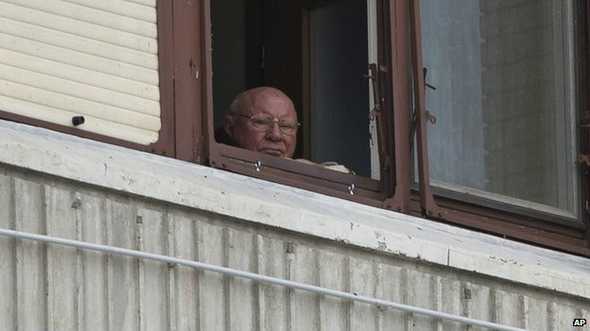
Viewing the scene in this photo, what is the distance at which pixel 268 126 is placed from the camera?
11.3 metres

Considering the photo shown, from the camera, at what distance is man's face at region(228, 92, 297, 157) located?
11.1 metres

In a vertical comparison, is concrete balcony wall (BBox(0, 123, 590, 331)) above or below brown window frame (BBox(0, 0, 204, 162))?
below

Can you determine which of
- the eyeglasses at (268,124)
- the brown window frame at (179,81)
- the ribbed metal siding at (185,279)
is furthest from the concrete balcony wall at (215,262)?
the eyeglasses at (268,124)

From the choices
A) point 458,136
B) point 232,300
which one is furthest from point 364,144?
point 232,300

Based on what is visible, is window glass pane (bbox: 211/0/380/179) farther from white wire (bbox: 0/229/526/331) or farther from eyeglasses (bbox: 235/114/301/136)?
white wire (bbox: 0/229/526/331)

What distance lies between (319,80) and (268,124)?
0.65 m

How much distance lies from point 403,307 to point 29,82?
1636 mm

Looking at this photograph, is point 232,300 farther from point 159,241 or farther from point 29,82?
point 29,82

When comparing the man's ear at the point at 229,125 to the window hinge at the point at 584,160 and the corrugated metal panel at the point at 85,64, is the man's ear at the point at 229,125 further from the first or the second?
the window hinge at the point at 584,160

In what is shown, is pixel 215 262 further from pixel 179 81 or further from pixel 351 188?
pixel 351 188

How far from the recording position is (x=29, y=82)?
10.1 metres

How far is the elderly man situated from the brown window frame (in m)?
0.62

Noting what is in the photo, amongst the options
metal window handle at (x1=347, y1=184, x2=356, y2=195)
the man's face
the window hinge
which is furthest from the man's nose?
the window hinge

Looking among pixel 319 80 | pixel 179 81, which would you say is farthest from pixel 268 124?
pixel 179 81
